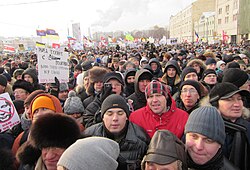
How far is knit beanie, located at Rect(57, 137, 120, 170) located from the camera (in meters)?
1.62

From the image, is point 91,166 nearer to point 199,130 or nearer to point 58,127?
point 58,127

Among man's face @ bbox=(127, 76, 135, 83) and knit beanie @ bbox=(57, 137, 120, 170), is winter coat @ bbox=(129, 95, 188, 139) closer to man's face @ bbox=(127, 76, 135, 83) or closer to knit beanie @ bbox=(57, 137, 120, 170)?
knit beanie @ bbox=(57, 137, 120, 170)

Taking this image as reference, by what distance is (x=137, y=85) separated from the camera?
437 centimetres

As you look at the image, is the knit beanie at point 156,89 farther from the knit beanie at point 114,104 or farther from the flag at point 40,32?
the flag at point 40,32

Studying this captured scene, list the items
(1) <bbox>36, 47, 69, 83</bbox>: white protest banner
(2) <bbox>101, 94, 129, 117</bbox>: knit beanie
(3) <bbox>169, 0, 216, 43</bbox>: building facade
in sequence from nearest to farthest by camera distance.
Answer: (2) <bbox>101, 94, 129, 117</bbox>: knit beanie < (1) <bbox>36, 47, 69, 83</bbox>: white protest banner < (3) <bbox>169, 0, 216, 43</bbox>: building facade

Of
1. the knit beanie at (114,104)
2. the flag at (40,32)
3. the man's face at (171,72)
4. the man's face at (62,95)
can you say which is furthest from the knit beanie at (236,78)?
the flag at (40,32)

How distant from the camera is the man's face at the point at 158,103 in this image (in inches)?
124

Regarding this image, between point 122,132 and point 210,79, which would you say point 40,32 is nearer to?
point 210,79

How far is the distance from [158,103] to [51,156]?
4.84 ft

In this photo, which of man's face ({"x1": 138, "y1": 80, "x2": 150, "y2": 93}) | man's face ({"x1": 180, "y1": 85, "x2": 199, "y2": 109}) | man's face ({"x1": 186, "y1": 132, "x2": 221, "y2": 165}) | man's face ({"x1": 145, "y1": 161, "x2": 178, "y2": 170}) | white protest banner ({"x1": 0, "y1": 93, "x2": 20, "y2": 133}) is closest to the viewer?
man's face ({"x1": 145, "y1": 161, "x2": 178, "y2": 170})

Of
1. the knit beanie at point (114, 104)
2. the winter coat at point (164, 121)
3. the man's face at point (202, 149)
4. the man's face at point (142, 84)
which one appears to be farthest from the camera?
the man's face at point (142, 84)

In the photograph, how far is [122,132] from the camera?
277cm

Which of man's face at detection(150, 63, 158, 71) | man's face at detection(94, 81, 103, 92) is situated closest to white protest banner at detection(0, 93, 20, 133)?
man's face at detection(94, 81, 103, 92)

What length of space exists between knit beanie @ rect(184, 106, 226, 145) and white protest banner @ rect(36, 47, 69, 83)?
3872mm
